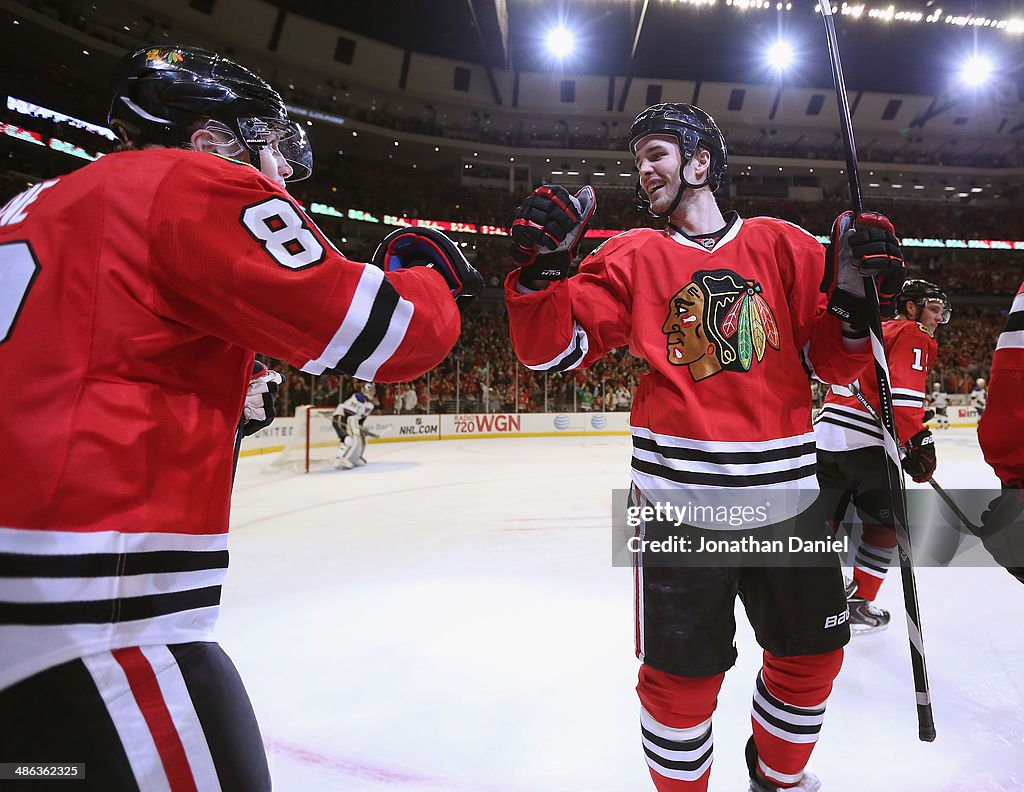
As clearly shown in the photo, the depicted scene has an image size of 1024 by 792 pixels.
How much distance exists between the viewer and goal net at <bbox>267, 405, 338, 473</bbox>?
28.0 ft

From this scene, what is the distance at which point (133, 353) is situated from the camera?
0.81 meters

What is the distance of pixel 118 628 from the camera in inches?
31.4

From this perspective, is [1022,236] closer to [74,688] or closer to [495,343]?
[495,343]

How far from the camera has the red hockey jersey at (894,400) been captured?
2883 mm

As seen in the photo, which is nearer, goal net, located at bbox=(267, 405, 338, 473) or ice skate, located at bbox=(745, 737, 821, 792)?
ice skate, located at bbox=(745, 737, 821, 792)

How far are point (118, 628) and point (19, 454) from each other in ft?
0.83

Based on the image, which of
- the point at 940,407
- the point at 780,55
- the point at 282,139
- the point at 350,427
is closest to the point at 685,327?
the point at 282,139

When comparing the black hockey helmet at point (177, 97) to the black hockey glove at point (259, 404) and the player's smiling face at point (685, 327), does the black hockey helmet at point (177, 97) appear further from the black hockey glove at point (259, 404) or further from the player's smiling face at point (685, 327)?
the player's smiling face at point (685, 327)

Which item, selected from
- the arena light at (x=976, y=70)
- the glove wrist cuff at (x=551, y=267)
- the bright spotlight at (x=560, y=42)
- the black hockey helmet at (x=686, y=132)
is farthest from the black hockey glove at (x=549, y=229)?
the arena light at (x=976, y=70)

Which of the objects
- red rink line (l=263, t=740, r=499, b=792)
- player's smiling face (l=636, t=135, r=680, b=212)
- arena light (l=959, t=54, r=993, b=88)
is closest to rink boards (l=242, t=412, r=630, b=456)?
red rink line (l=263, t=740, r=499, b=792)

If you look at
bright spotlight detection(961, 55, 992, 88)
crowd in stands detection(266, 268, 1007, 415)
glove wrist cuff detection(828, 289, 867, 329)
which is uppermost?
bright spotlight detection(961, 55, 992, 88)

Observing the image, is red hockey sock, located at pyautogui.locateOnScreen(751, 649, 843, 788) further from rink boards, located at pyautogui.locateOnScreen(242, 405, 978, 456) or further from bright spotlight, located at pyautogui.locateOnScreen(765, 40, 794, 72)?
bright spotlight, located at pyautogui.locateOnScreen(765, 40, 794, 72)

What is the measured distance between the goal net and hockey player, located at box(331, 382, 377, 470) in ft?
1.15

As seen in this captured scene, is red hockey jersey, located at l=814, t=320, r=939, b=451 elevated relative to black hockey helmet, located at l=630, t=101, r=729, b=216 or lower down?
lower down
